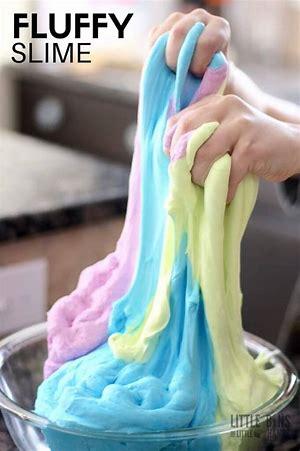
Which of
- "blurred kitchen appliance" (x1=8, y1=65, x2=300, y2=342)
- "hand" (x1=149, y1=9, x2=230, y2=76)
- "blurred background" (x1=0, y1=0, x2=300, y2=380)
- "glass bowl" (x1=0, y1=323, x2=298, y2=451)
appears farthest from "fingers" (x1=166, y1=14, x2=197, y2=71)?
"blurred kitchen appliance" (x1=8, y1=65, x2=300, y2=342)

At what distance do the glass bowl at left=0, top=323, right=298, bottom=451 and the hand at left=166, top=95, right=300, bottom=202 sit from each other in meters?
0.15

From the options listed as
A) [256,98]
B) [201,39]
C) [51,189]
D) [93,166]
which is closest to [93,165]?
[93,166]

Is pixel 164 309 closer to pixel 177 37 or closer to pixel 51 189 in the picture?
pixel 177 37

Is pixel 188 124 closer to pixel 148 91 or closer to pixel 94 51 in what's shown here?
pixel 148 91

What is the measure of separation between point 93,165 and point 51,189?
0.49 feet

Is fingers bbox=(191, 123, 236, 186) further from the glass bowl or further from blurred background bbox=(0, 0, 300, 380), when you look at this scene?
blurred background bbox=(0, 0, 300, 380)

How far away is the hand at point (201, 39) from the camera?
1.94ft

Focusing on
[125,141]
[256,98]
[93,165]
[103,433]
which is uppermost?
[256,98]

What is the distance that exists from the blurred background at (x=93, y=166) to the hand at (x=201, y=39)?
1.06 feet

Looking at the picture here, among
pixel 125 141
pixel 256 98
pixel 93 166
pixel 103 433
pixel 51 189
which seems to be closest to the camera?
pixel 103 433

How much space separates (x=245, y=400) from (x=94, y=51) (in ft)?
6.28

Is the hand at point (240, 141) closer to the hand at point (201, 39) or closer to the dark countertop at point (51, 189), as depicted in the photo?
the hand at point (201, 39)

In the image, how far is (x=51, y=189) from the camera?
115 centimetres

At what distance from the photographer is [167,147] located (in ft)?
1.89
